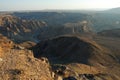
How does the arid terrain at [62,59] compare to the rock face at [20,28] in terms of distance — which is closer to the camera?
the arid terrain at [62,59]

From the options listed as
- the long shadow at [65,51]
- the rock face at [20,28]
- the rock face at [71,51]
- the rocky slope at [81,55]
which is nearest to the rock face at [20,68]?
the rocky slope at [81,55]

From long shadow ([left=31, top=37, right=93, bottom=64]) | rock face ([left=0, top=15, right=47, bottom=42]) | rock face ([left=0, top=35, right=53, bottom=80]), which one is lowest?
rock face ([left=0, top=15, right=47, bottom=42])

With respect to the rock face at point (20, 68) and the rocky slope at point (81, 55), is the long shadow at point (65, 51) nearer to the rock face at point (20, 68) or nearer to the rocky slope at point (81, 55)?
the rocky slope at point (81, 55)

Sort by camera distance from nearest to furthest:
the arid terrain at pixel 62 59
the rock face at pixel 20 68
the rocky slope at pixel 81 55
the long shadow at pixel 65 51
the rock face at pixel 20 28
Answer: the rock face at pixel 20 68 < the arid terrain at pixel 62 59 < the rocky slope at pixel 81 55 < the long shadow at pixel 65 51 < the rock face at pixel 20 28

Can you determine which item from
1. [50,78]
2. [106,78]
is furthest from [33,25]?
[50,78]

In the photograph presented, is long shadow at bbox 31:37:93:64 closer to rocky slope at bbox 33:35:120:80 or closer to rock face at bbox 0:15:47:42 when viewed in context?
rocky slope at bbox 33:35:120:80

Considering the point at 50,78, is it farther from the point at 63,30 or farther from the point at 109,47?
the point at 63,30

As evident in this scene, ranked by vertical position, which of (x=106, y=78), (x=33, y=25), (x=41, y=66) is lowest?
(x=33, y=25)

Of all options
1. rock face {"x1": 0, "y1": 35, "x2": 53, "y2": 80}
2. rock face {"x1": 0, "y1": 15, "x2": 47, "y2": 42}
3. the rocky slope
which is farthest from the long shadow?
rock face {"x1": 0, "y1": 15, "x2": 47, "y2": 42}
